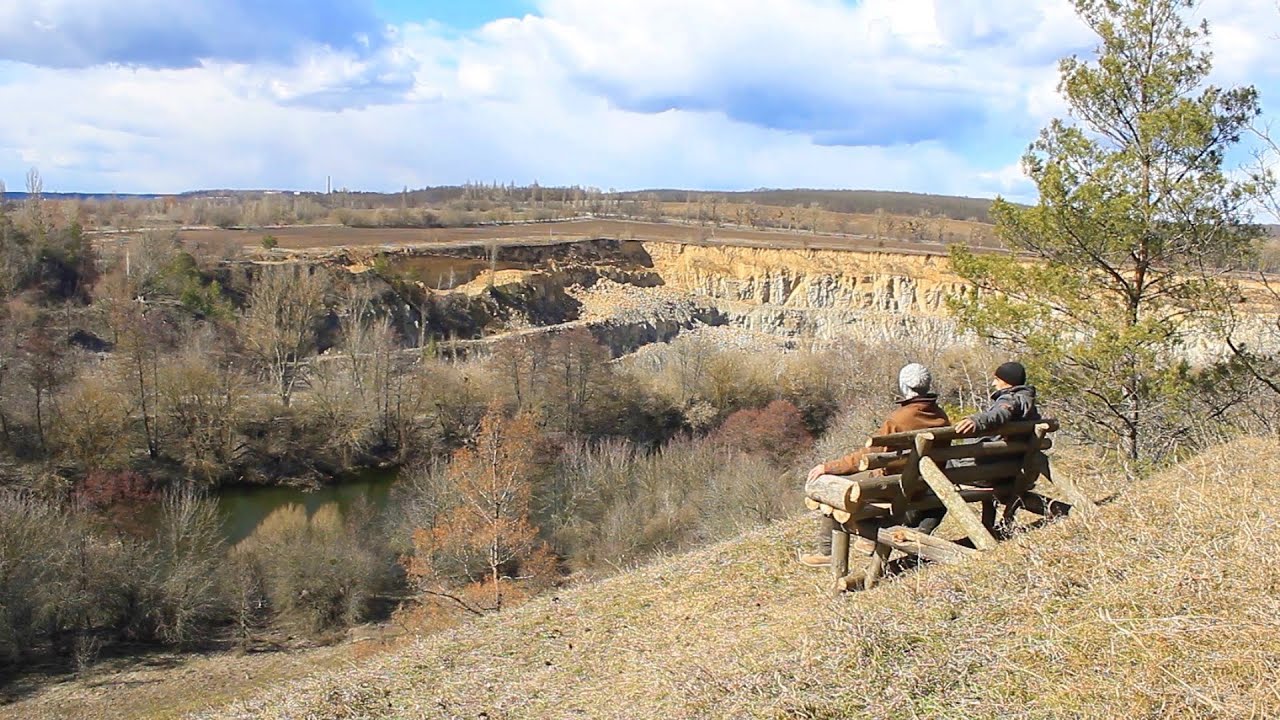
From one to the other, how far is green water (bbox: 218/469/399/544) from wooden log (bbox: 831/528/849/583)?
26.8 m

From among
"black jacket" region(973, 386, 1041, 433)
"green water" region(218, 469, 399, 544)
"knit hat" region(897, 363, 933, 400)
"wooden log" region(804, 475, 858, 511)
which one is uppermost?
"knit hat" region(897, 363, 933, 400)

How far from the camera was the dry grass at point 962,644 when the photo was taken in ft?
13.5

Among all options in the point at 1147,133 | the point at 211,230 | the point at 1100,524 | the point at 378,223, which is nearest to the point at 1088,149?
the point at 1147,133

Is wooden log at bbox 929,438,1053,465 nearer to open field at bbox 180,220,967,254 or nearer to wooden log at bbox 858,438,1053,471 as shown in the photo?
wooden log at bbox 858,438,1053,471

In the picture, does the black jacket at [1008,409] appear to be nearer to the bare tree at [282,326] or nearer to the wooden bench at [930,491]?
the wooden bench at [930,491]

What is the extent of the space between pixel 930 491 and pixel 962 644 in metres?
1.93

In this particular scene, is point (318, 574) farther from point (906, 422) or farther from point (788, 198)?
point (788, 198)

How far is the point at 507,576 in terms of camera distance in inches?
975

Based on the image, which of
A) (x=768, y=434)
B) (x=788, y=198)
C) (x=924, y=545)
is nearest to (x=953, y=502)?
(x=924, y=545)

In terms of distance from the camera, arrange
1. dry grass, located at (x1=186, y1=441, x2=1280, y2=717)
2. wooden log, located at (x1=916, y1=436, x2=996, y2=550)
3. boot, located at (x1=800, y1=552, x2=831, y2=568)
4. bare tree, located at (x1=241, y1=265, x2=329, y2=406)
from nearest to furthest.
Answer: dry grass, located at (x1=186, y1=441, x2=1280, y2=717), wooden log, located at (x1=916, y1=436, x2=996, y2=550), boot, located at (x1=800, y1=552, x2=831, y2=568), bare tree, located at (x1=241, y1=265, x2=329, y2=406)

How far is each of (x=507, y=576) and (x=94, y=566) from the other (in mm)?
10722

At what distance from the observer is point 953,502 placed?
236 inches

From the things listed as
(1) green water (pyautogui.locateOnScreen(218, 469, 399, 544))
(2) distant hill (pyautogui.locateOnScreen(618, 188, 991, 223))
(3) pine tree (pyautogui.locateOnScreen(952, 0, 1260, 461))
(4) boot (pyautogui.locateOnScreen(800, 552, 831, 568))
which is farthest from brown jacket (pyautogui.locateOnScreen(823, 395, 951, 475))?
(2) distant hill (pyautogui.locateOnScreen(618, 188, 991, 223))

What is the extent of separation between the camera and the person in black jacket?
6215 millimetres
